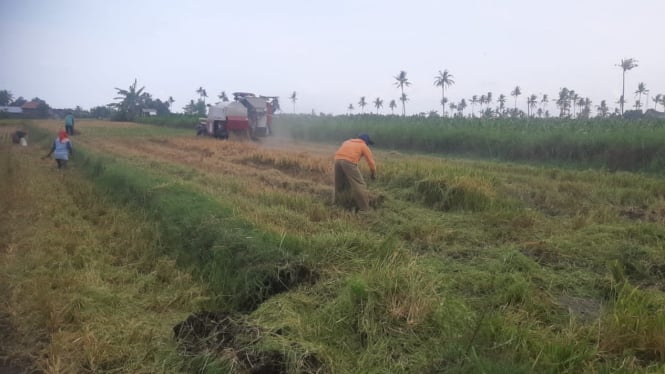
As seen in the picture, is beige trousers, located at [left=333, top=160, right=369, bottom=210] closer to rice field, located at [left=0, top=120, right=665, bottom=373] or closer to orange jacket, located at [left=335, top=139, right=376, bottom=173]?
orange jacket, located at [left=335, top=139, right=376, bottom=173]

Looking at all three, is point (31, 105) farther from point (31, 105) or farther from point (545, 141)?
point (545, 141)

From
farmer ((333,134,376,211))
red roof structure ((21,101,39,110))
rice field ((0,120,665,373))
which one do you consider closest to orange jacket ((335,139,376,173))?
Answer: farmer ((333,134,376,211))

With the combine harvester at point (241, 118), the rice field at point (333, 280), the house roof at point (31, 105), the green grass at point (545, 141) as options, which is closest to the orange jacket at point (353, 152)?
the rice field at point (333, 280)

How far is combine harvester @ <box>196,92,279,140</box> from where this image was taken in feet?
79.0

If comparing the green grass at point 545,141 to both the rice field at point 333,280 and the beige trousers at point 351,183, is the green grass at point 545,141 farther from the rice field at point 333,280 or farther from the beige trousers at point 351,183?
the beige trousers at point 351,183

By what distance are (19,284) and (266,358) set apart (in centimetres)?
352

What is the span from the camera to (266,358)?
3570mm

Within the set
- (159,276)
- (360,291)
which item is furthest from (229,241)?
(360,291)

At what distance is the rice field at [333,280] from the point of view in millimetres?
3631

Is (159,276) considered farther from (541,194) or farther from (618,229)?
(541,194)

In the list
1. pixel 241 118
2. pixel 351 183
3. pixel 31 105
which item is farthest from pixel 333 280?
pixel 31 105

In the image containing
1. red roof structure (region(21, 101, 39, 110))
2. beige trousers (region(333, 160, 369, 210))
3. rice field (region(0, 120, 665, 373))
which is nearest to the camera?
rice field (region(0, 120, 665, 373))

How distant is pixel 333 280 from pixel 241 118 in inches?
802

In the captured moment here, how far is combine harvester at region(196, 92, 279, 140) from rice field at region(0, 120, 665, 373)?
1459cm
